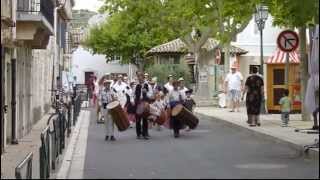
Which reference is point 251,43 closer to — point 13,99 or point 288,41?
point 288,41

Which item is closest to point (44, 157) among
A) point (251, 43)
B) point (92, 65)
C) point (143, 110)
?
point (143, 110)

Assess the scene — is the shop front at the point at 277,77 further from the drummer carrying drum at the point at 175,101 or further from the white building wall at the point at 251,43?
the white building wall at the point at 251,43

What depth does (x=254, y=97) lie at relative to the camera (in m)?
23.5

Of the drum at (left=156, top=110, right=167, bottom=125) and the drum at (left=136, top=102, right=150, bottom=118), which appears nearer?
the drum at (left=136, top=102, right=150, bottom=118)

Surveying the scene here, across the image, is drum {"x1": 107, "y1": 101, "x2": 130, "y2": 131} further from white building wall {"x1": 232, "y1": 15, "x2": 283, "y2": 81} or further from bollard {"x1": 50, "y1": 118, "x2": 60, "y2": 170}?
white building wall {"x1": 232, "y1": 15, "x2": 283, "y2": 81}

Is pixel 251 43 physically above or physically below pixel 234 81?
above

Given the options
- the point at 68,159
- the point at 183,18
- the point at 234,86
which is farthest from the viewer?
the point at 183,18

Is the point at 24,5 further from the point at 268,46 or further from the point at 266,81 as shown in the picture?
the point at 268,46

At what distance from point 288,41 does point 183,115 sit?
3723 millimetres

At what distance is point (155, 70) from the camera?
164 feet

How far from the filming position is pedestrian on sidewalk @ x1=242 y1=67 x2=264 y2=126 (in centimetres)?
2334

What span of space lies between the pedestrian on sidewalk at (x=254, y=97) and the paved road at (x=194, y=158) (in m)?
1.18

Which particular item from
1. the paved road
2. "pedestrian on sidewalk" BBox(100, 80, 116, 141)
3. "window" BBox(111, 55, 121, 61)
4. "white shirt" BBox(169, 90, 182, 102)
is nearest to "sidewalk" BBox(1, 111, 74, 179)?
the paved road

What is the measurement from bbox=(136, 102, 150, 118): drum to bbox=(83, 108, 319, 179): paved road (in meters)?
0.67
